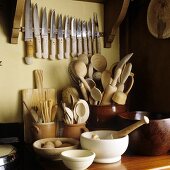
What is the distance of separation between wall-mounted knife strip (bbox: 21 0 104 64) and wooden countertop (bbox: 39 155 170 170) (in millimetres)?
444

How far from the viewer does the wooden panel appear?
3.38 ft

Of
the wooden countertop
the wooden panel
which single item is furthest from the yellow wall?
the wooden countertop

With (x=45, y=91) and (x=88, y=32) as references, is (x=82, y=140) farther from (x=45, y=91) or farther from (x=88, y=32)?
(x=88, y=32)

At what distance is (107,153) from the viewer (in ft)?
2.51

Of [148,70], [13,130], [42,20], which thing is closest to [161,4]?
[148,70]

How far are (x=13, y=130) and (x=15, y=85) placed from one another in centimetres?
17

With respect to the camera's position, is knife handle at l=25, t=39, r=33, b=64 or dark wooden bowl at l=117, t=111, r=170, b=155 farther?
knife handle at l=25, t=39, r=33, b=64

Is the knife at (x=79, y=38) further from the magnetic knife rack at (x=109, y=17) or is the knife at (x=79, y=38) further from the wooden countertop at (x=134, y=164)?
the wooden countertop at (x=134, y=164)

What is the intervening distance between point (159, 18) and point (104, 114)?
0.42m

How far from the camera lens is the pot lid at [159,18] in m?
1.00

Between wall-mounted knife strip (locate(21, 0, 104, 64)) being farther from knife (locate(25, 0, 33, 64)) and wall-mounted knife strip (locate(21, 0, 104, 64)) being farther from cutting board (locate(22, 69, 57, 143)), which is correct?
cutting board (locate(22, 69, 57, 143))

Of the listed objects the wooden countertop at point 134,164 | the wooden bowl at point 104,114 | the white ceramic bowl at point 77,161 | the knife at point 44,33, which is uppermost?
the knife at point 44,33

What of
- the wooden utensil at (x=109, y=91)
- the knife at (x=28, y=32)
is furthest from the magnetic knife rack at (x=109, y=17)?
the wooden utensil at (x=109, y=91)

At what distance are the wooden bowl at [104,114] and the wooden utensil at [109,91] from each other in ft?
0.10
